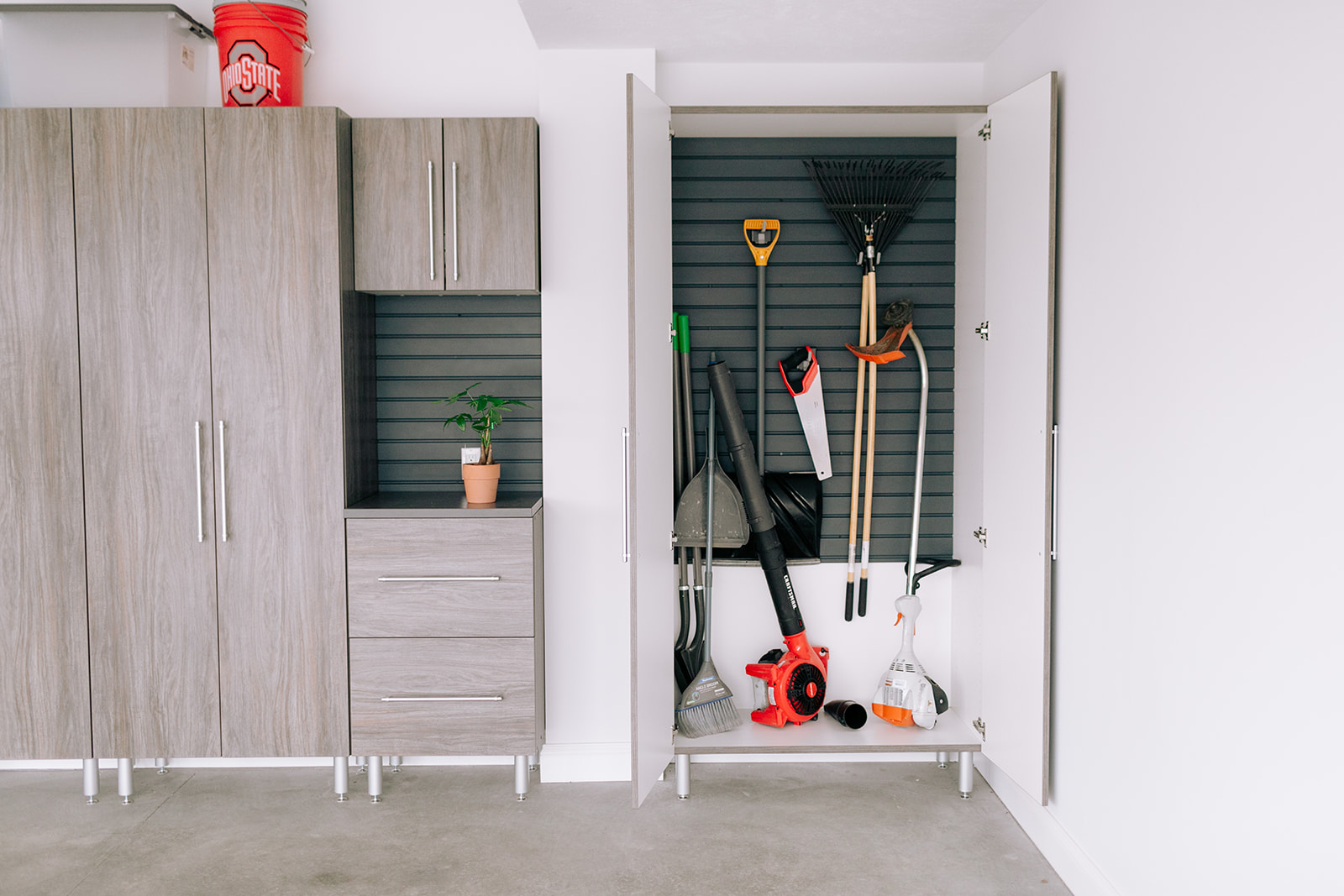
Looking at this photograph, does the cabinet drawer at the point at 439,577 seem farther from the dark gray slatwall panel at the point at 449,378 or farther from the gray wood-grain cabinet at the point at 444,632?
the dark gray slatwall panel at the point at 449,378

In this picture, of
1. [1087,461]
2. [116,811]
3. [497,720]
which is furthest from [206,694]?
[1087,461]

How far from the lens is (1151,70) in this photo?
207cm

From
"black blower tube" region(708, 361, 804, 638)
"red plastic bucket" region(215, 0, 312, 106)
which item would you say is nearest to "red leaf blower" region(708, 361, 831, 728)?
"black blower tube" region(708, 361, 804, 638)

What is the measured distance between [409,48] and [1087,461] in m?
2.68

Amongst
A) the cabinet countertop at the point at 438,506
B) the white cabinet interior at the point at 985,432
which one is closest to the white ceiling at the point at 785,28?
the white cabinet interior at the point at 985,432

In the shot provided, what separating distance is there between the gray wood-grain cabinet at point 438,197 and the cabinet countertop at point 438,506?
0.73m

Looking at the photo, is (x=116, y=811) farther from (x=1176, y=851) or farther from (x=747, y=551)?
(x=1176, y=851)

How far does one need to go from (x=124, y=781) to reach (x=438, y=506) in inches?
56.2

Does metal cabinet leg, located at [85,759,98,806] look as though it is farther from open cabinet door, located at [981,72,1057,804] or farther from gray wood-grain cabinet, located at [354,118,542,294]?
open cabinet door, located at [981,72,1057,804]

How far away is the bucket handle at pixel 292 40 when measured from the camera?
9.75 feet

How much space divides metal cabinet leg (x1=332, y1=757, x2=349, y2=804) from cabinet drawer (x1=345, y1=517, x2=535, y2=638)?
47 cm

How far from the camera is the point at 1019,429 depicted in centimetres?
272

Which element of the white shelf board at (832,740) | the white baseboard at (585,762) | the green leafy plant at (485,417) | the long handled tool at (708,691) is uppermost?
the green leafy plant at (485,417)

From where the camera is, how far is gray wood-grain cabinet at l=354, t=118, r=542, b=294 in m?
2.95
